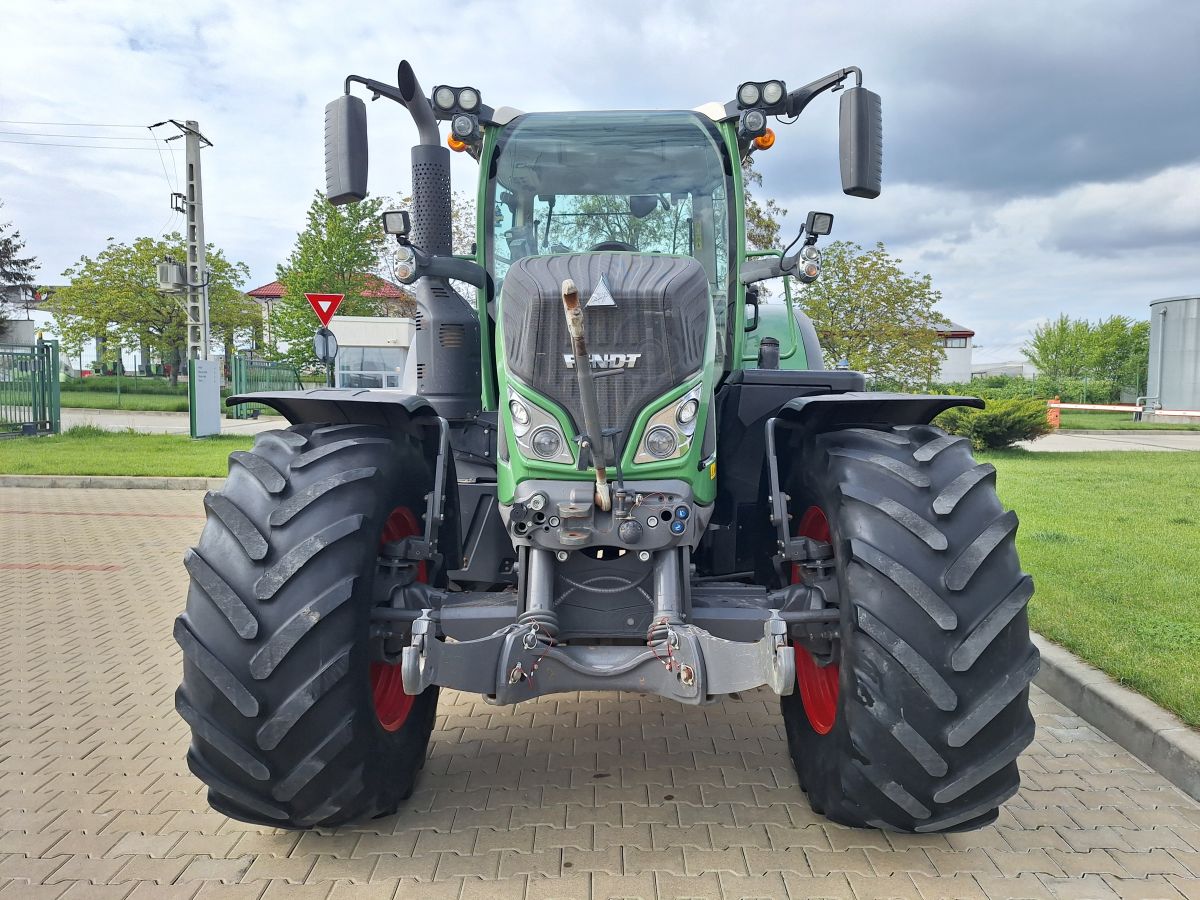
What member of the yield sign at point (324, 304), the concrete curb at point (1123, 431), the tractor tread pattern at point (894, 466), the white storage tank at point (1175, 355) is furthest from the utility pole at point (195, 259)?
the white storage tank at point (1175, 355)

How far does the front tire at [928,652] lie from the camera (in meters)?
2.83

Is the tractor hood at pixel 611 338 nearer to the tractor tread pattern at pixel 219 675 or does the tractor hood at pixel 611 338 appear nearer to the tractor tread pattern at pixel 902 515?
the tractor tread pattern at pixel 902 515

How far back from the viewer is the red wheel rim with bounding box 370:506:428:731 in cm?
341

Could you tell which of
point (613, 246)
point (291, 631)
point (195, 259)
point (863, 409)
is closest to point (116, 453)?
point (195, 259)

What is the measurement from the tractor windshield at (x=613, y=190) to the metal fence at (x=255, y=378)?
70.9ft

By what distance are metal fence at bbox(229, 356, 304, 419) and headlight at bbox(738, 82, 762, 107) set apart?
22.2 meters

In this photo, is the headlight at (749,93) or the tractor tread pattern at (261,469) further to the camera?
the headlight at (749,93)

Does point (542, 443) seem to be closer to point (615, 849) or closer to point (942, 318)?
point (615, 849)

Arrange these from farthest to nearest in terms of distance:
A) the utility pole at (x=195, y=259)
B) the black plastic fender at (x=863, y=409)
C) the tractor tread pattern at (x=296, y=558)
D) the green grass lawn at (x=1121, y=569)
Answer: the utility pole at (x=195, y=259)
the green grass lawn at (x=1121, y=569)
the black plastic fender at (x=863, y=409)
the tractor tread pattern at (x=296, y=558)

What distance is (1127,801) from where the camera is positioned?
3570 millimetres

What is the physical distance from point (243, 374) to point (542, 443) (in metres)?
23.9

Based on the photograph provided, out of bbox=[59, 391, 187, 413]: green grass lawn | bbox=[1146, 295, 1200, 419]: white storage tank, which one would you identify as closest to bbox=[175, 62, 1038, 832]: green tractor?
bbox=[59, 391, 187, 413]: green grass lawn

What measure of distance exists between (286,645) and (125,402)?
32.9 metres

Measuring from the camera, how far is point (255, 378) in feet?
88.9
